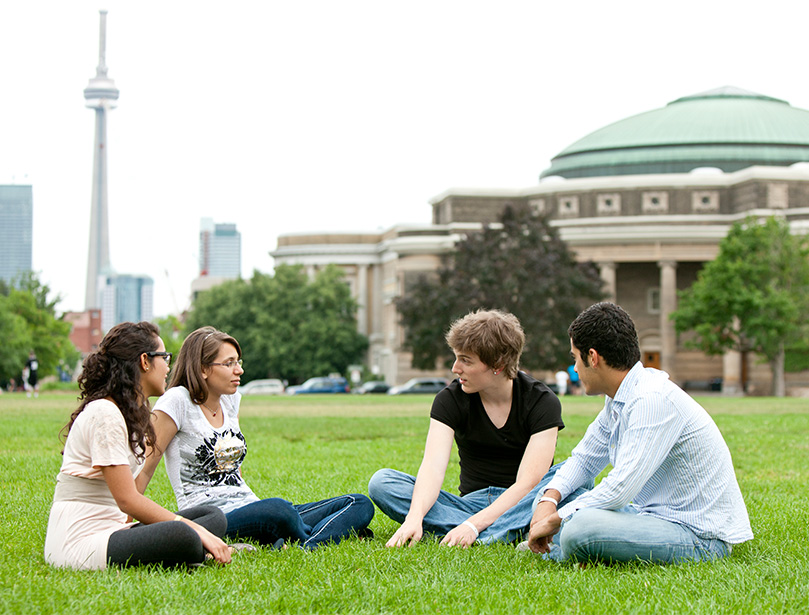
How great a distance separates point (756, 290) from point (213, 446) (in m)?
51.3

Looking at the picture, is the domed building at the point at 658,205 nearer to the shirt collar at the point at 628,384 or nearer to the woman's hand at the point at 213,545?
the shirt collar at the point at 628,384

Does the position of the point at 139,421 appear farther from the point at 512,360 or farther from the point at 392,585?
the point at 512,360

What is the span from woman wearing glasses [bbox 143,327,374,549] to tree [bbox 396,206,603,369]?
4806 centimetres

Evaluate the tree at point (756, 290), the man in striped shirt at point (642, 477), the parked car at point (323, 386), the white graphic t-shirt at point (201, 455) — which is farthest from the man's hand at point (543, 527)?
the parked car at point (323, 386)

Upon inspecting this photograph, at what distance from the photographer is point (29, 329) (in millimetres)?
66875

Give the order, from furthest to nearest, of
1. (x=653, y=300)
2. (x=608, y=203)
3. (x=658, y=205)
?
(x=653, y=300), (x=608, y=203), (x=658, y=205)

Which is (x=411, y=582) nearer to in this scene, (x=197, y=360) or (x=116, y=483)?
(x=116, y=483)

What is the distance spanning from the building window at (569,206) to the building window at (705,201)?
295 inches

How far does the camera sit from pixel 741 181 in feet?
240

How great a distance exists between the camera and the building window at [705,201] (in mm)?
74062

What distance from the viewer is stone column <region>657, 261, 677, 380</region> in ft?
236

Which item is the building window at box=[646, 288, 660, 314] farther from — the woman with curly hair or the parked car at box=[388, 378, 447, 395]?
the woman with curly hair

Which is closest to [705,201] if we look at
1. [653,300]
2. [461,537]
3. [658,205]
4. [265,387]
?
[658,205]

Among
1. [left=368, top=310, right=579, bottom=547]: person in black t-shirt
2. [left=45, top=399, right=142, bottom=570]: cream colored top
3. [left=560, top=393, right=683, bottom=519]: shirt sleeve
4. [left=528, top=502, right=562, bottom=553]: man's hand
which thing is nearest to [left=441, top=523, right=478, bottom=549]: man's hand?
[left=368, top=310, right=579, bottom=547]: person in black t-shirt
